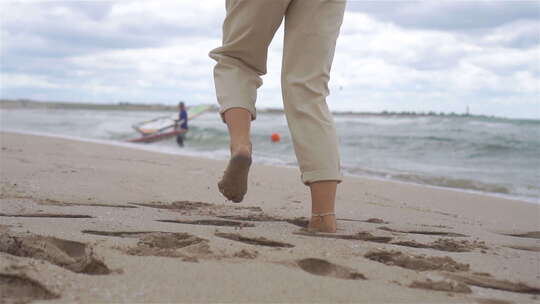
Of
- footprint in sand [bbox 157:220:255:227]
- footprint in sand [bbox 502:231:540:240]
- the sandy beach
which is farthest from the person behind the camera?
footprint in sand [bbox 502:231:540:240]

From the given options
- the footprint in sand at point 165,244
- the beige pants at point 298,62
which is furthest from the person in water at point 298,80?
the footprint in sand at point 165,244

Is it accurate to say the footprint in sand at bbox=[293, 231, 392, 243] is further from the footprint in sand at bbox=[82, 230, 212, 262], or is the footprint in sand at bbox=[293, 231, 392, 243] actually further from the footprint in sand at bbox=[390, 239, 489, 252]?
the footprint in sand at bbox=[82, 230, 212, 262]

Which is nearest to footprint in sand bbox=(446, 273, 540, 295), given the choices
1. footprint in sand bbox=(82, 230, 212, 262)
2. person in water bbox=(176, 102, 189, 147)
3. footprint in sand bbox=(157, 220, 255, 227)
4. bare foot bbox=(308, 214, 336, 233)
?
bare foot bbox=(308, 214, 336, 233)

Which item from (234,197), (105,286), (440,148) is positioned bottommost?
(105,286)

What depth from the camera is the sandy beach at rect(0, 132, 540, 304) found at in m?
1.35

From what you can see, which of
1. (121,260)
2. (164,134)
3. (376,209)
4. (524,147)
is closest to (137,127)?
(164,134)

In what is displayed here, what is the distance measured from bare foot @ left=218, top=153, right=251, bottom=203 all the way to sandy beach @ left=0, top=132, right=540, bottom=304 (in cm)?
15

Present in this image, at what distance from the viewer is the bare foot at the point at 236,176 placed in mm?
2008

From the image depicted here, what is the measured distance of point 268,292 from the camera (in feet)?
4.50

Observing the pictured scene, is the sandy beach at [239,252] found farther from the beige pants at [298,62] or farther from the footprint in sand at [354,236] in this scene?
the beige pants at [298,62]

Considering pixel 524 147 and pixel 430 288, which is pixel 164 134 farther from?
pixel 430 288

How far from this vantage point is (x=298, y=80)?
213cm

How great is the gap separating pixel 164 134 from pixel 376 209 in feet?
38.2

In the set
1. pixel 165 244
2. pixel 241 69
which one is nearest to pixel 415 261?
pixel 165 244
